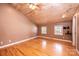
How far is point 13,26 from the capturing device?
4.23 metres

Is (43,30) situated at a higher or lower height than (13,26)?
lower

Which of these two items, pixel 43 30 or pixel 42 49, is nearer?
pixel 42 49

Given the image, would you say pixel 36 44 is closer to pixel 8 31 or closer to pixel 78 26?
pixel 8 31

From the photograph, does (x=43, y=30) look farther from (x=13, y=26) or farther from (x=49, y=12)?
(x=13, y=26)

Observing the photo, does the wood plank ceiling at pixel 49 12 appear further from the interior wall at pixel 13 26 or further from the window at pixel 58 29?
the interior wall at pixel 13 26

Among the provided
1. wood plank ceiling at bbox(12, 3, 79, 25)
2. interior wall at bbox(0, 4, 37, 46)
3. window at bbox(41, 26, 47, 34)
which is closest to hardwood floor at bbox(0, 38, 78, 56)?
window at bbox(41, 26, 47, 34)

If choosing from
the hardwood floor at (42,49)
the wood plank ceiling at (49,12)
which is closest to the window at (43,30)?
the wood plank ceiling at (49,12)

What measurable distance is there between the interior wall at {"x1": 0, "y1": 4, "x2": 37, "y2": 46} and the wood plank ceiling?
35 centimetres

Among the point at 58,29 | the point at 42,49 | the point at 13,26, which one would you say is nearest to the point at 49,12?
the point at 58,29

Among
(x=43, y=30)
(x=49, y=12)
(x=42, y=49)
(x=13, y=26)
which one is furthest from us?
(x=13, y=26)

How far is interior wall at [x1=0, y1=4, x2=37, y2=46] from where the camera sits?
3942 millimetres

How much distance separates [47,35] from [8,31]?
1778mm

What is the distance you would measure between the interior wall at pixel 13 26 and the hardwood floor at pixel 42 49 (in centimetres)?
43

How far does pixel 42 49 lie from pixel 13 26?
178 cm
